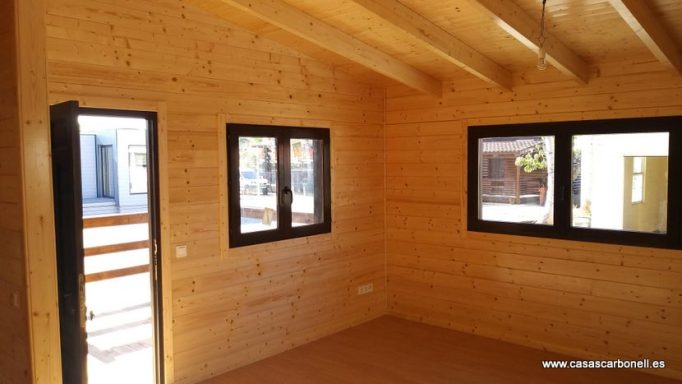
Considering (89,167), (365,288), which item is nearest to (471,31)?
(365,288)

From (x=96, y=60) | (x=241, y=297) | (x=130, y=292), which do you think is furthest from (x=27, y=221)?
(x=130, y=292)

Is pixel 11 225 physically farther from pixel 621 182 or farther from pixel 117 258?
pixel 621 182

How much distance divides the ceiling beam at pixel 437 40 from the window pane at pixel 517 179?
572 millimetres

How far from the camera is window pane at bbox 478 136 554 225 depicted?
16.3ft

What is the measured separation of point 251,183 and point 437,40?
1.90 metres

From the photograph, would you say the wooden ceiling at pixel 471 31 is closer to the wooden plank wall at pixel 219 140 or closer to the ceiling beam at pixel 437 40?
the ceiling beam at pixel 437 40

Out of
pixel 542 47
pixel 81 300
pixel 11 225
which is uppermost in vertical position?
pixel 542 47

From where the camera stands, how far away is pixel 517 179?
515 centimetres

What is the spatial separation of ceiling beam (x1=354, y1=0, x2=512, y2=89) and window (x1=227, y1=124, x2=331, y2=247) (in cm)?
151

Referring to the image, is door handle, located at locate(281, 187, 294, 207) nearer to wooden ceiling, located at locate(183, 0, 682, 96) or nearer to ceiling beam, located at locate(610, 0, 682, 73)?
Answer: wooden ceiling, located at locate(183, 0, 682, 96)

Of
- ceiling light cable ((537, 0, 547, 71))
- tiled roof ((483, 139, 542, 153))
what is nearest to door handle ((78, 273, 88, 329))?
ceiling light cable ((537, 0, 547, 71))

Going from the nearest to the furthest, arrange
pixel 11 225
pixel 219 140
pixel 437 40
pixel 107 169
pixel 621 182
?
pixel 11 225 → pixel 437 40 → pixel 219 140 → pixel 621 182 → pixel 107 169

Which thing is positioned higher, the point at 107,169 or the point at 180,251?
the point at 107,169

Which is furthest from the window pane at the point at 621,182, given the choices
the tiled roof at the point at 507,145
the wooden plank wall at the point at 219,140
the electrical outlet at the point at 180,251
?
the electrical outlet at the point at 180,251
